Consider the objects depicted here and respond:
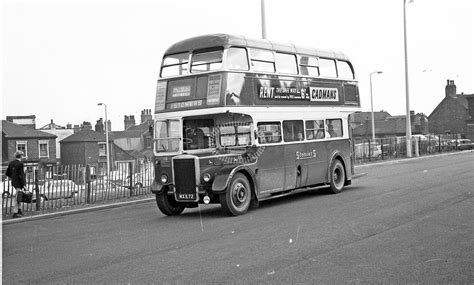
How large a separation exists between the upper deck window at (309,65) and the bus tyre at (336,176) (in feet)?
9.07

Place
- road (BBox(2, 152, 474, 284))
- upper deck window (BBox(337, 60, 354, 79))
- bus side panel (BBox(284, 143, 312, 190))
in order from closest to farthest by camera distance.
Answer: road (BBox(2, 152, 474, 284)), bus side panel (BBox(284, 143, 312, 190)), upper deck window (BBox(337, 60, 354, 79))

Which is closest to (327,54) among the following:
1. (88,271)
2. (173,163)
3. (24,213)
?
(173,163)

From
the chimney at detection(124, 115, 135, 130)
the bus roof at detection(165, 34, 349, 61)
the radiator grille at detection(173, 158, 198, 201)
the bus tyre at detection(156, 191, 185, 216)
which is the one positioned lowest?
the bus tyre at detection(156, 191, 185, 216)

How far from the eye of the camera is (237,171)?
1280cm

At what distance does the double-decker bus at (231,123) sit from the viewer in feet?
41.7

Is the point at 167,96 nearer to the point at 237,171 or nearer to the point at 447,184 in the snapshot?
the point at 237,171

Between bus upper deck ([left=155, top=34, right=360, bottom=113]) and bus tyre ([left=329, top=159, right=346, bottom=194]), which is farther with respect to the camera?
bus tyre ([left=329, top=159, right=346, bottom=194])

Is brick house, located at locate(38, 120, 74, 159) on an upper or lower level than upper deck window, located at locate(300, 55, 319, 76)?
upper

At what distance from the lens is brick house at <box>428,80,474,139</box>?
76.8 metres

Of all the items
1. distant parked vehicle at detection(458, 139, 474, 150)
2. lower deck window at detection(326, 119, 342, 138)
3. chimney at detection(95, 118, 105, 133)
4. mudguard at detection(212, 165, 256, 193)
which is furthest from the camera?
chimney at detection(95, 118, 105, 133)

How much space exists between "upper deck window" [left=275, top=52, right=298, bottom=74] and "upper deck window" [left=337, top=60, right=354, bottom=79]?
2.57 m

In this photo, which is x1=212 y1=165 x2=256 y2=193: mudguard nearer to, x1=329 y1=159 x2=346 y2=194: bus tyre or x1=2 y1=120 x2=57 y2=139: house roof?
x1=329 y1=159 x2=346 y2=194: bus tyre

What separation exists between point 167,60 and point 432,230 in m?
7.44

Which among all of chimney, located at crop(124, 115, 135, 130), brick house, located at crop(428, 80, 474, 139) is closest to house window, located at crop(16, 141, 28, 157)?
chimney, located at crop(124, 115, 135, 130)
